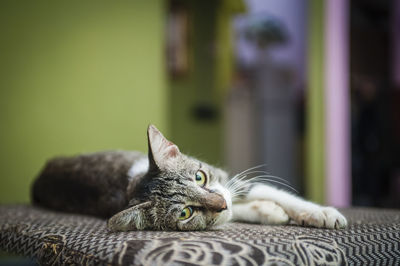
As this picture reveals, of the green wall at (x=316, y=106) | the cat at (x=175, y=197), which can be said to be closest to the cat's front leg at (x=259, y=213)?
the cat at (x=175, y=197)

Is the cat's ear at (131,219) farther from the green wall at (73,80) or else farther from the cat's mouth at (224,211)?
the green wall at (73,80)

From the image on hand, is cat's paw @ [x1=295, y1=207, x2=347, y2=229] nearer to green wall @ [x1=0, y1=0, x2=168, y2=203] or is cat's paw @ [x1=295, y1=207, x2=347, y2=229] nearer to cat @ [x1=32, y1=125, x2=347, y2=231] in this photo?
cat @ [x1=32, y1=125, x2=347, y2=231]

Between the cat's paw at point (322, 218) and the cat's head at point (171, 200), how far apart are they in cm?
23

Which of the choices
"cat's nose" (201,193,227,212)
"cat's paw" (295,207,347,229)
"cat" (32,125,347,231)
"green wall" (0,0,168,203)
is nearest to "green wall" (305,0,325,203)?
"green wall" (0,0,168,203)

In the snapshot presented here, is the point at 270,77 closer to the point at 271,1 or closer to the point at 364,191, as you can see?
the point at 271,1

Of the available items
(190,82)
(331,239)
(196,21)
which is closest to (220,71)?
(190,82)

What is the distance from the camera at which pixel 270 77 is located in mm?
5430

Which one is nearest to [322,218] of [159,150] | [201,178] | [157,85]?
[201,178]

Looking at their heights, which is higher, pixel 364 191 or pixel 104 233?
pixel 104 233

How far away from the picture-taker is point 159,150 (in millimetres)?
1216

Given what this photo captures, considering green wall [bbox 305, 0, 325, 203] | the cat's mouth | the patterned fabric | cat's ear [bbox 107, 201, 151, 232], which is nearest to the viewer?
the patterned fabric

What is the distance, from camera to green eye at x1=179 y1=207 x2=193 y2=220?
1.12 meters

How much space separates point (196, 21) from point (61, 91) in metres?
2.50

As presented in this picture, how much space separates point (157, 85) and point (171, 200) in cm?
207
